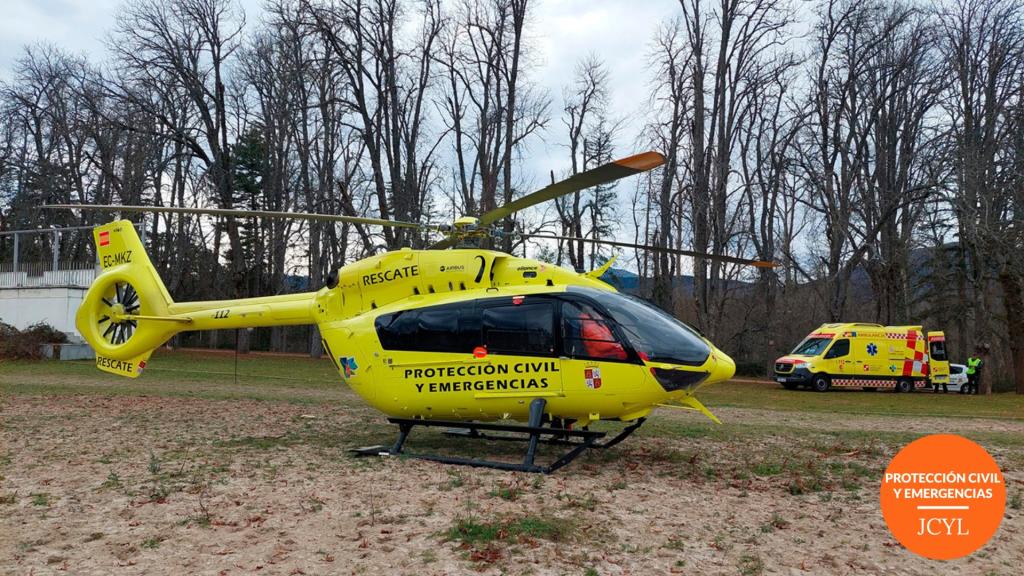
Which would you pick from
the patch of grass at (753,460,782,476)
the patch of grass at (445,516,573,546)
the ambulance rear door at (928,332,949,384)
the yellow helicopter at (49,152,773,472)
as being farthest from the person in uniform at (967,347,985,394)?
the patch of grass at (445,516,573,546)

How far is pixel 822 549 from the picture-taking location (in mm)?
5844

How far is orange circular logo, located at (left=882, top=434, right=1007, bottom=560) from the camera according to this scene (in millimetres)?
4844

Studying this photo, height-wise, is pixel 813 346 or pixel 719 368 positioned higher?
pixel 813 346

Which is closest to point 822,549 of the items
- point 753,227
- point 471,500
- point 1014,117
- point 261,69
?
point 471,500

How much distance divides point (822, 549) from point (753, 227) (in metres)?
33.6

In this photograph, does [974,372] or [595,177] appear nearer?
[595,177]

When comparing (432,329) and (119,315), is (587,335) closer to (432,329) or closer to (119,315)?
A: (432,329)

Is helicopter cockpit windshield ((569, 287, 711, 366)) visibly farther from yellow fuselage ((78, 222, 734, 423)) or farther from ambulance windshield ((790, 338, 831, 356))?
ambulance windshield ((790, 338, 831, 356))

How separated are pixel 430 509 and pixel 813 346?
25.4 m

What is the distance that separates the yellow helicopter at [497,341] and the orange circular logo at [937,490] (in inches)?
98.1

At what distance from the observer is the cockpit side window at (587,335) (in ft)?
26.8

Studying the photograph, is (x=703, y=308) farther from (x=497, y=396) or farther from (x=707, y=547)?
(x=707, y=547)

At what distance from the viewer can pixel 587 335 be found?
27.2 ft

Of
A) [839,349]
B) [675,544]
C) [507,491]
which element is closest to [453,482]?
[507,491]
